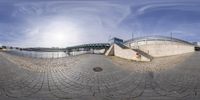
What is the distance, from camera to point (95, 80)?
57.3ft

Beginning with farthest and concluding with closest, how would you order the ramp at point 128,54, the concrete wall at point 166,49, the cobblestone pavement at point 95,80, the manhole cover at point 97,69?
the concrete wall at point 166,49
the ramp at point 128,54
the manhole cover at point 97,69
the cobblestone pavement at point 95,80

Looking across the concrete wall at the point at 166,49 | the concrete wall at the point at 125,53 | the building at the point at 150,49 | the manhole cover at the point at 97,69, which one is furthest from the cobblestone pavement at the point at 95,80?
the concrete wall at the point at 166,49

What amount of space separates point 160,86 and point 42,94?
7.61 meters

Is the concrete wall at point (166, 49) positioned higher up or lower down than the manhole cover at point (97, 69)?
higher up

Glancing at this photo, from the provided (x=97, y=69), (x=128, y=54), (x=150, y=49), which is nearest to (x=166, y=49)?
(x=150, y=49)

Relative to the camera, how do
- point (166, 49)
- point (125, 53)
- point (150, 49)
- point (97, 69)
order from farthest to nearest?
point (150, 49) < point (166, 49) < point (125, 53) < point (97, 69)

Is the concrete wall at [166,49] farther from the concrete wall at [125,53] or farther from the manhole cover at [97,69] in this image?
the manhole cover at [97,69]

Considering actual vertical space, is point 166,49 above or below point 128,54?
above

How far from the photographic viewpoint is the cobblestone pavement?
15477mm

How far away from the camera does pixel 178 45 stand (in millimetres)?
→ 28938

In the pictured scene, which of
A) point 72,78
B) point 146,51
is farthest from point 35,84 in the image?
point 146,51

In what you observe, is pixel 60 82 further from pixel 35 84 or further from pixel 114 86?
pixel 114 86

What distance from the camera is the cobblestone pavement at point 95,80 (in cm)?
1548

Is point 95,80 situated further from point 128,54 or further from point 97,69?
point 128,54
